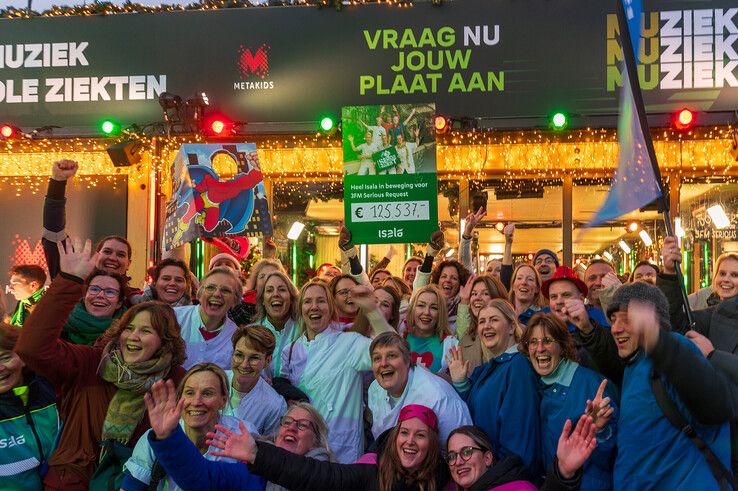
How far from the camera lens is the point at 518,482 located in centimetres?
376

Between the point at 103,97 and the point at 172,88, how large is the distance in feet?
3.51

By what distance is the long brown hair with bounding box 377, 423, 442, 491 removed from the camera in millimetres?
3844

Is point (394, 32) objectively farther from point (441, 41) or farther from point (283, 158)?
point (283, 158)

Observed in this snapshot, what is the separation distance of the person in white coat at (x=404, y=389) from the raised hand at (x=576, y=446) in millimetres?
673

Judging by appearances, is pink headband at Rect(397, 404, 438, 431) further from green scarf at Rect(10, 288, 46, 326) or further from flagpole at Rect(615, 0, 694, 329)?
green scarf at Rect(10, 288, 46, 326)

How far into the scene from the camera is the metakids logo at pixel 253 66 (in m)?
11.4

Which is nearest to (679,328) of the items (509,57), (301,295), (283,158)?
(301,295)

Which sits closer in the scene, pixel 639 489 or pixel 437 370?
pixel 639 489

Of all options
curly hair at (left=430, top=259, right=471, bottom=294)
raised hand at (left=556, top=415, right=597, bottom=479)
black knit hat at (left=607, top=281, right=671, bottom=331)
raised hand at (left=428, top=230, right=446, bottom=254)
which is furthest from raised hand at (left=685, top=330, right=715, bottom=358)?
raised hand at (left=428, top=230, right=446, bottom=254)

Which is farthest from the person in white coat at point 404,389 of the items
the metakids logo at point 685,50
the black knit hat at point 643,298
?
the metakids logo at point 685,50

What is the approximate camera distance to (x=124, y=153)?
10469 millimetres

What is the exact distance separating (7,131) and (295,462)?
30.4 feet

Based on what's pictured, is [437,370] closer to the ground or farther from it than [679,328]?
closer to the ground

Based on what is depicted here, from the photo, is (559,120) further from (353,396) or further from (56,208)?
(56,208)
